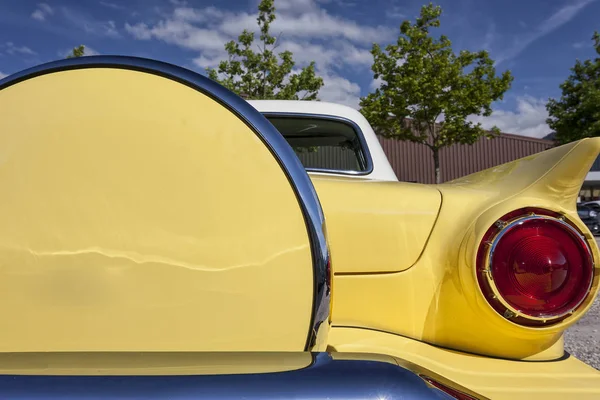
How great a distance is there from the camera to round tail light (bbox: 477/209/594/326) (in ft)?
3.80

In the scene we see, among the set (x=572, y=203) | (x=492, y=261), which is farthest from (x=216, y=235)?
(x=572, y=203)

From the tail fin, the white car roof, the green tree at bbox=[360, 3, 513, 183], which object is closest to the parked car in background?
the green tree at bbox=[360, 3, 513, 183]

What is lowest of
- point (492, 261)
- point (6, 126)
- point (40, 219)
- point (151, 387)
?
point (151, 387)

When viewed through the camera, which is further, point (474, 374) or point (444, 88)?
point (444, 88)

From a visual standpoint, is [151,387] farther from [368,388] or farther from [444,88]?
[444,88]

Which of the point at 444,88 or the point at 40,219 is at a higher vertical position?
the point at 444,88

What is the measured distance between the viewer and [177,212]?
964mm

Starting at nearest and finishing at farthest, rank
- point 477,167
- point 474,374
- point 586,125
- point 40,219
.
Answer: point 40,219
point 474,374
point 586,125
point 477,167

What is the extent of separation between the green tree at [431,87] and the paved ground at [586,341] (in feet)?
46.0

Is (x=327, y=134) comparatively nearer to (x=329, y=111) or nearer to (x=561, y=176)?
(x=329, y=111)

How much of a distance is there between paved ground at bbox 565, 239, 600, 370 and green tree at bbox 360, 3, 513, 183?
46.0 ft

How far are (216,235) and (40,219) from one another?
0.36m

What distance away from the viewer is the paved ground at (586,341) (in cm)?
376

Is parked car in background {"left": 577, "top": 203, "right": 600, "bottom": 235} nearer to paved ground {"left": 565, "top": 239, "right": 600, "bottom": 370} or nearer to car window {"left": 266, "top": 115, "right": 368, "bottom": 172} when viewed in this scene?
paved ground {"left": 565, "top": 239, "right": 600, "bottom": 370}
